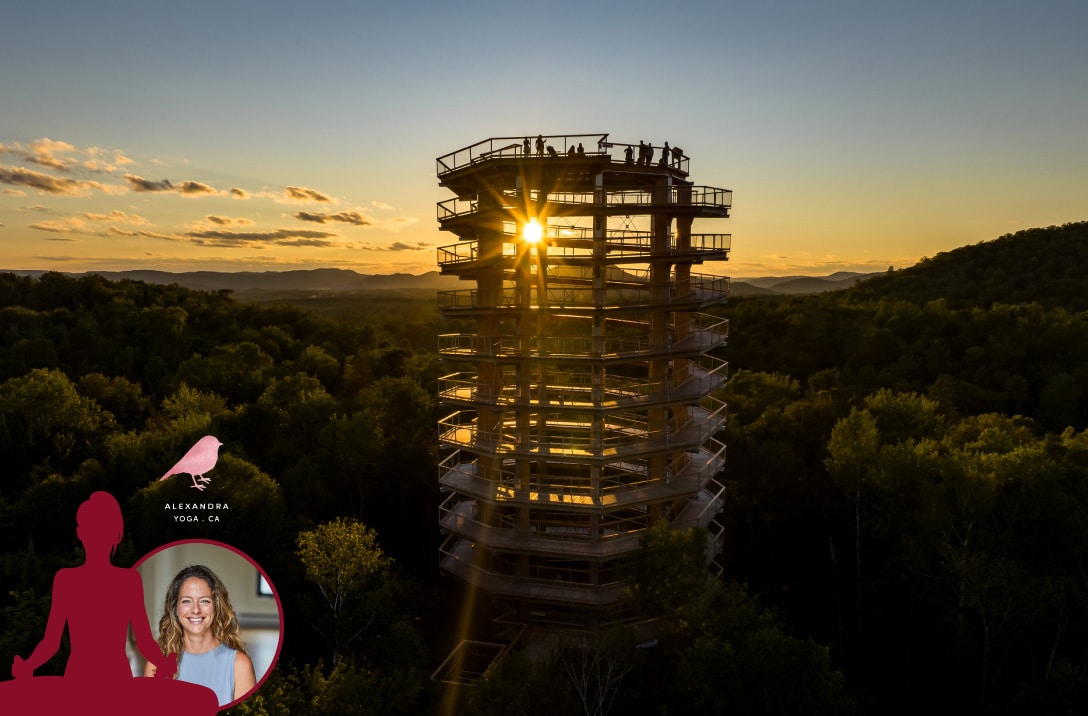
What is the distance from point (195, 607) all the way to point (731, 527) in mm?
41538

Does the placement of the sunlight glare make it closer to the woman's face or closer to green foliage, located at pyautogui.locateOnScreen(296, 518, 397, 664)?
green foliage, located at pyautogui.locateOnScreen(296, 518, 397, 664)

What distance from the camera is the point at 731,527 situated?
50.5 meters

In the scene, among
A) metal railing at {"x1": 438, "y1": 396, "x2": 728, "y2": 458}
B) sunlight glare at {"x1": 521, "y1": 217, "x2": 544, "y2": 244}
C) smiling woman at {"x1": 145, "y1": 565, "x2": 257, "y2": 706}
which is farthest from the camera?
metal railing at {"x1": 438, "y1": 396, "x2": 728, "y2": 458}

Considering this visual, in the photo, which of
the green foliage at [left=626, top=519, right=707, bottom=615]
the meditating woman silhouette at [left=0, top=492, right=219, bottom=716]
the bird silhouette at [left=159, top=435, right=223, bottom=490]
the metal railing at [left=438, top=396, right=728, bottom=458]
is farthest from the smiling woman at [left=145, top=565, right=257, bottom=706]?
the metal railing at [left=438, top=396, right=728, bottom=458]

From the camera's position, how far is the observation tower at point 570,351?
36.3m

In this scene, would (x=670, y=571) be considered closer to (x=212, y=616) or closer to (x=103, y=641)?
(x=212, y=616)

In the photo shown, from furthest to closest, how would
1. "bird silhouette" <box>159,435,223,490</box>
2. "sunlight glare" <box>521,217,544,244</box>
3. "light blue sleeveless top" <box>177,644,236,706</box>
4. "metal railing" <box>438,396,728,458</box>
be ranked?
"metal railing" <box>438,396,728,458</box>, "bird silhouette" <box>159,435,223,490</box>, "sunlight glare" <box>521,217,544,244</box>, "light blue sleeveless top" <box>177,644,236,706</box>

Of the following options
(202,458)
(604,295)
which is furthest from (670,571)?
(202,458)

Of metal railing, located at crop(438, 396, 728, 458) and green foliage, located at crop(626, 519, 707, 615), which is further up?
metal railing, located at crop(438, 396, 728, 458)

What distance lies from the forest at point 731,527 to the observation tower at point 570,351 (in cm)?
569

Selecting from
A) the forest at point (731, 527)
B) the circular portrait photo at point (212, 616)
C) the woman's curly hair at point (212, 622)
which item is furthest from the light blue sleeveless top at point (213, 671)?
the forest at point (731, 527)

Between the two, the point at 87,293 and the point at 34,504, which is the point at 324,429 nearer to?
the point at 34,504

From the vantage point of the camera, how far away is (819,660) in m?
25.8

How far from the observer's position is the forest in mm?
28419
